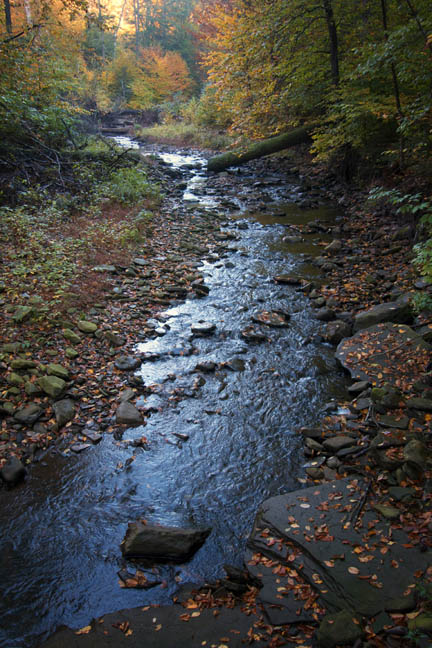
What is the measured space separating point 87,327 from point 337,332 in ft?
12.9

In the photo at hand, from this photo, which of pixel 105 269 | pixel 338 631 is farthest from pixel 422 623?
pixel 105 269

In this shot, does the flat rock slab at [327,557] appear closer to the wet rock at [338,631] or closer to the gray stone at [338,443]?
the wet rock at [338,631]

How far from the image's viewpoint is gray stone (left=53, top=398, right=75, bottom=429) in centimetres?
445

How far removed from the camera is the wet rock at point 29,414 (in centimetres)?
434

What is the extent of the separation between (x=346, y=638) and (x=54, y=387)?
12.6 ft

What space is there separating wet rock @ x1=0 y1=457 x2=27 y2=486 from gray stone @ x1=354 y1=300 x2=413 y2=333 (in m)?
4.91

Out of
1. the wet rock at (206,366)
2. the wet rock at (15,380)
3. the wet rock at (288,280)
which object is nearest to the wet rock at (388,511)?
the wet rock at (206,366)

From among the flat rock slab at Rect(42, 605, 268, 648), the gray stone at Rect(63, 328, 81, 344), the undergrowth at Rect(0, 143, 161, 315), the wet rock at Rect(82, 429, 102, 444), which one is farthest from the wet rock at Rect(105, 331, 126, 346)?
the flat rock slab at Rect(42, 605, 268, 648)

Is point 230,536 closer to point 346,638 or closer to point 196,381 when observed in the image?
point 346,638

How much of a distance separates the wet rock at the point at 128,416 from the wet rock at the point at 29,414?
892 millimetres

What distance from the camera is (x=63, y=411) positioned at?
4.52m

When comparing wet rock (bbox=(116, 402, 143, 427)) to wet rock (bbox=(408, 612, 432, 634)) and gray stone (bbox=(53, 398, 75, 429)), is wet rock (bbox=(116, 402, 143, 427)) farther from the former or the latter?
wet rock (bbox=(408, 612, 432, 634))

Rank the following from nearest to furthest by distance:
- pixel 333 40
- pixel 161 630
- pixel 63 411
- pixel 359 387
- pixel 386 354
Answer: pixel 161 630 → pixel 63 411 → pixel 359 387 → pixel 386 354 → pixel 333 40

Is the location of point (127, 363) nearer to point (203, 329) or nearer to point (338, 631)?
point (203, 329)
